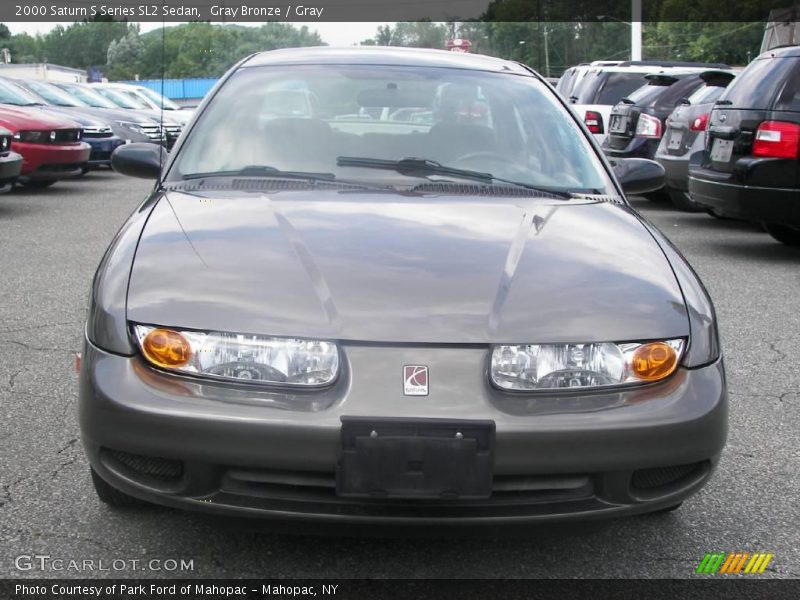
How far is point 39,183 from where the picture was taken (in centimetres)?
1466

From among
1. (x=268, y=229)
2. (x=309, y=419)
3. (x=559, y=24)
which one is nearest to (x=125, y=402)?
(x=309, y=419)

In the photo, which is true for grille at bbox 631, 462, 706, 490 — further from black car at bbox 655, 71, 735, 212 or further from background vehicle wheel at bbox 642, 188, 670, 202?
background vehicle wheel at bbox 642, 188, 670, 202

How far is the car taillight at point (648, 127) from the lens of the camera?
12.1 meters

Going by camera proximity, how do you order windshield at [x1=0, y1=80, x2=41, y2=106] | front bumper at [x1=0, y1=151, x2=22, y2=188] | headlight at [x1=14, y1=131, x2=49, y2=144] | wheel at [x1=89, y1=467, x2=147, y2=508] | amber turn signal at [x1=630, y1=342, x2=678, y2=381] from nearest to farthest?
amber turn signal at [x1=630, y1=342, x2=678, y2=381]
wheel at [x1=89, y1=467, x2=147, y2=508]
front bumper at [x1=0, y1=151, x2=22, y2=188]
headlight at [x1=14, y1=131, x2=49, y2=144]
windshield at [x1=0, y1=80, x2=41, y2=106]

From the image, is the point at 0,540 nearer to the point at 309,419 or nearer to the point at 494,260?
the point at 309,419

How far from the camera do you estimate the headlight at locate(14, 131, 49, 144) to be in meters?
13.0

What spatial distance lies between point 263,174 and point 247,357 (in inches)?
47.1

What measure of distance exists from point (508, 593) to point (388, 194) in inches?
51.2

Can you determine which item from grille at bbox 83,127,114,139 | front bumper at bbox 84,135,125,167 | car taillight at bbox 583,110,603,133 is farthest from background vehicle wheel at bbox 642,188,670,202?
grille at bbox 83,127,114,139

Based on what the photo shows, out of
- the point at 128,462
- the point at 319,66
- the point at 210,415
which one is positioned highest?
the point at 319,66

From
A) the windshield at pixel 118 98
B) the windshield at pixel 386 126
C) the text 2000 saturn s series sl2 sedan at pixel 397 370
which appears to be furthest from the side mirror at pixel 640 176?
the windshield at pixel 118 98

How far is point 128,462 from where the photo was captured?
2643 mm

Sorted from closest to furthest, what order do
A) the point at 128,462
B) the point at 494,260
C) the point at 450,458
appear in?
the point at 450,458 → the point at 128,462 → the point at 494,260

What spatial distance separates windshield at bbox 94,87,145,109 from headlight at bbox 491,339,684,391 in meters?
19.8
